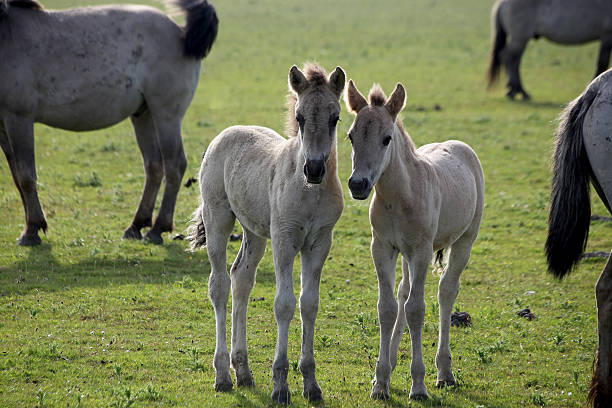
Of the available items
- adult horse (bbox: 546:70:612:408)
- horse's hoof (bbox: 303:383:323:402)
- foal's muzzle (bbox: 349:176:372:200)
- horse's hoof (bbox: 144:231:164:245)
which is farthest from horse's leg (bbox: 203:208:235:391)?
horse's hoof (bbox: 144:231:164:245)

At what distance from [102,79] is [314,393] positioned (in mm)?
6853

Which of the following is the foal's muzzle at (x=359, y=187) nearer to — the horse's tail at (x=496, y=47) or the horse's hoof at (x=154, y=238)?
the horse's hoof at (x=154, y=238)

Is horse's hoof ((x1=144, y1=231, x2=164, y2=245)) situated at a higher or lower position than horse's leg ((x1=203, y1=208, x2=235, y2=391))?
lower

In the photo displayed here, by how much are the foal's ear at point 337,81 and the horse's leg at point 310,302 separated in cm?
122

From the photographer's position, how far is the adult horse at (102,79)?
10.5 metres

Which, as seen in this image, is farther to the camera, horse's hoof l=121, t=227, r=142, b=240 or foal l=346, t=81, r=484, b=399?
horse's hoof l=121, t=227, r=142, b=240

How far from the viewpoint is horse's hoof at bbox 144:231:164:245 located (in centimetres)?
1123

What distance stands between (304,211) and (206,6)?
6.86 metres

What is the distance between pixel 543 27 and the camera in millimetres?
23328

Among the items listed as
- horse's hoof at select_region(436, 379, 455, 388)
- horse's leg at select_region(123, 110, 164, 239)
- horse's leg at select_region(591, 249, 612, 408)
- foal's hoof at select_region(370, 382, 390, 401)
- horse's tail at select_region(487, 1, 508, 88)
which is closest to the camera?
horse's leg at select_region(591, 249, 612, 408)

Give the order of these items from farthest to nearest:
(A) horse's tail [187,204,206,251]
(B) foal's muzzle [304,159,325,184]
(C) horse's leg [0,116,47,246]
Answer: (C) horse's leg [0,116,47,246], (A) horse's tail [187,204,206,251], (B) foal's muzzle [304,159,325,184]

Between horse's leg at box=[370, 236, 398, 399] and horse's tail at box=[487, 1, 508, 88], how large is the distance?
62.1ft

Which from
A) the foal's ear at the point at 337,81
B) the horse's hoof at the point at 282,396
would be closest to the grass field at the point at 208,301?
the horse's hoof at the point at 282,396

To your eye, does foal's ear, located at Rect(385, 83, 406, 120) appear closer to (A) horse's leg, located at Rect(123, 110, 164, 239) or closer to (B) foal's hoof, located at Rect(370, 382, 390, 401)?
(B) foal's hoof, located at Rect(370, 382, 390, 401)
